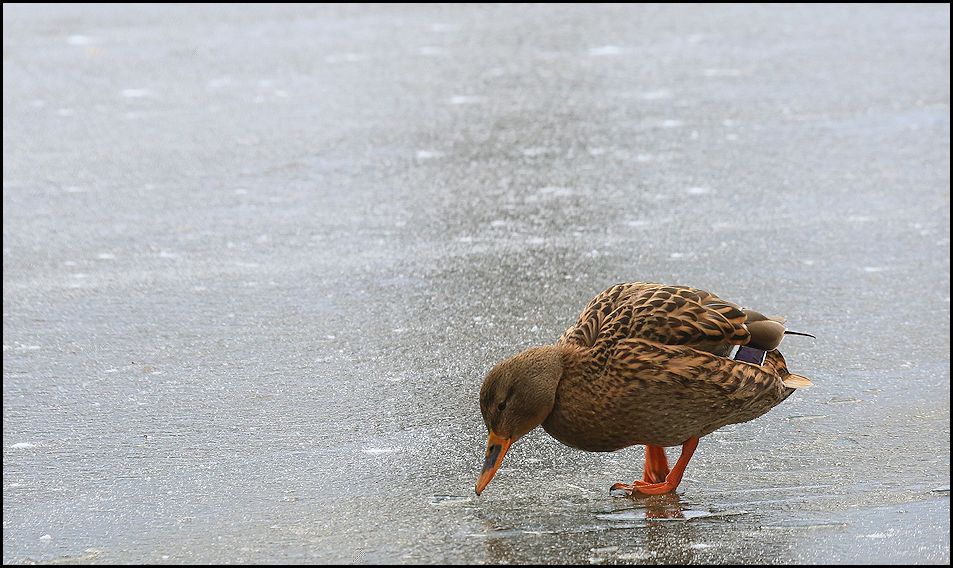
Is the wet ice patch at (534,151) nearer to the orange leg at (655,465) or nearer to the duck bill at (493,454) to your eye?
the orange leg at (655,465)

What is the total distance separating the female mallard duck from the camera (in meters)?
3.48

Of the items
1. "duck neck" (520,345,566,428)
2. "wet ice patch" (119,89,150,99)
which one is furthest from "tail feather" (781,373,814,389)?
"wet ice patch" (119,89,150,99)

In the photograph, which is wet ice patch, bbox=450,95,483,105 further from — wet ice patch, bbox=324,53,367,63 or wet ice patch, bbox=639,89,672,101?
wet ice patch, bbox=324,53,367,63

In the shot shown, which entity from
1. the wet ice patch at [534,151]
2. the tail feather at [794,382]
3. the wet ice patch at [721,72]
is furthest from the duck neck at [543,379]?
the wet ice patch at [721,72]

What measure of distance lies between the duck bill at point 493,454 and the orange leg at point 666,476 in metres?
0.35

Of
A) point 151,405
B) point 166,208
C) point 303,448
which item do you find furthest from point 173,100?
point 303,448

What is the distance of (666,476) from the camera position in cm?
367

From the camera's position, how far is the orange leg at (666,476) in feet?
11.7

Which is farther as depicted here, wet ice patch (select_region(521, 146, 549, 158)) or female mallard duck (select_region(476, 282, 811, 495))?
wet ice patch (select_region(521, 146, 549, 158))

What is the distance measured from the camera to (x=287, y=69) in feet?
29.0

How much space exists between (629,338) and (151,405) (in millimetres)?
1747

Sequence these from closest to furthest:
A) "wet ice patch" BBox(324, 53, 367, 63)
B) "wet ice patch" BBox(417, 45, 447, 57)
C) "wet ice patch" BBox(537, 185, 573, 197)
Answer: "wet ice patch" BBox(537, 185, 573, 197) < "wet ice patch" BBox(324, 53, 367, 63) < "wet ice patch" BBox(417, 45, 447, 57)

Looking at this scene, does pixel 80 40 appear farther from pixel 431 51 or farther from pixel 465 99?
pixel 465 99

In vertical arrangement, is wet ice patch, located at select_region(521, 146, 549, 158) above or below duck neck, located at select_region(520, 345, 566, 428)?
below
